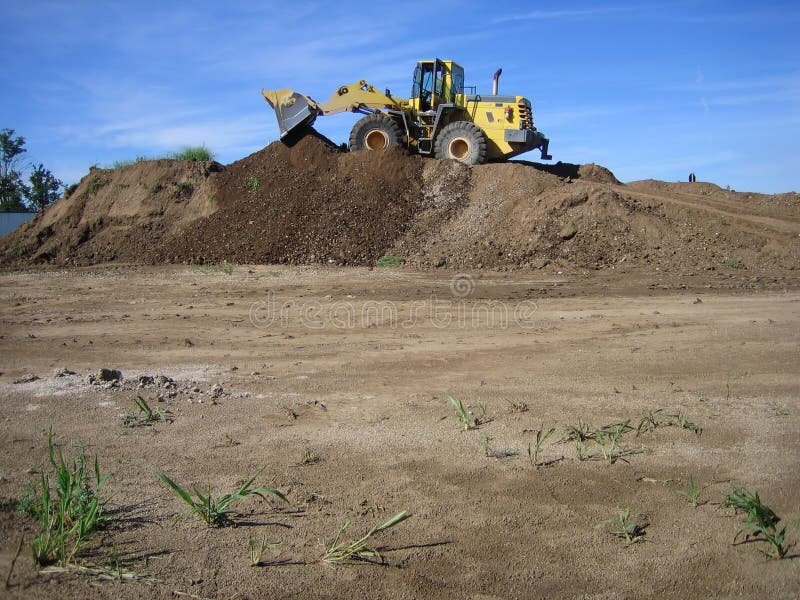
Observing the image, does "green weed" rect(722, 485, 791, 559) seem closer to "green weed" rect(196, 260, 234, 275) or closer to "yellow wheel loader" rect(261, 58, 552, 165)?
"green weed" rect(196, 260, 234, 275)

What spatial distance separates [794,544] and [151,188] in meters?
23.6

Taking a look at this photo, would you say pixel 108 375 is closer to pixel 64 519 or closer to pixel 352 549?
pixel 64 519

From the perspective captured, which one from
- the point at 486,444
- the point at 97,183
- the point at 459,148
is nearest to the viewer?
the point at 486,444

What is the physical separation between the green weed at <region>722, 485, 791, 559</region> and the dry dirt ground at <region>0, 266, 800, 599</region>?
0.20 feet

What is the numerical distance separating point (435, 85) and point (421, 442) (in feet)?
61.2

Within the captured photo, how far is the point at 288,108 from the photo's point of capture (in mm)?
22625

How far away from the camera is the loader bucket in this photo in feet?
73.7

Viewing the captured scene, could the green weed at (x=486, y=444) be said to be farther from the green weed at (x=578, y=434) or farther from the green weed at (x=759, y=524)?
the green weed at (x=759, y=524)

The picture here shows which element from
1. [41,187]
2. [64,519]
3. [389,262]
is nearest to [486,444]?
[64,519]

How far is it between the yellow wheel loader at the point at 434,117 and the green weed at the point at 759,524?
60.1 feet

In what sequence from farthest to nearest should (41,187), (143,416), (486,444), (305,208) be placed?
(41,187) < (305,208) < (143,416) < (486,444)

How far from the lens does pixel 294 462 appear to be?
4324 mm

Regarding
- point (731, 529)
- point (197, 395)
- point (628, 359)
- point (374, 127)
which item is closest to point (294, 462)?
point (197, 395)

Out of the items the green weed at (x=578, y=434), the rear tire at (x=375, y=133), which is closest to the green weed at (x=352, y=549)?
the green weed at (x=578, y=434)
